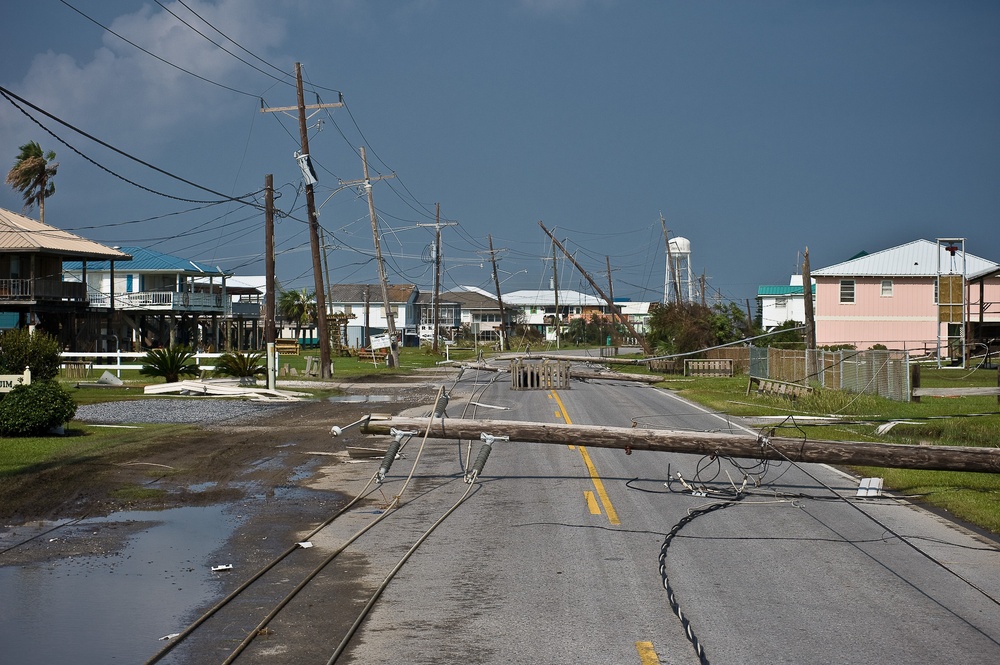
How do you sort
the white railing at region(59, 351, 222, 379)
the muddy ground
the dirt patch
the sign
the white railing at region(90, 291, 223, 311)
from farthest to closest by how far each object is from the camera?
the white railing at region(90, 291, 223, 311) < the white railing at region(59, 351, 222, 379) < the sign < the dirt patch < the muddy ground

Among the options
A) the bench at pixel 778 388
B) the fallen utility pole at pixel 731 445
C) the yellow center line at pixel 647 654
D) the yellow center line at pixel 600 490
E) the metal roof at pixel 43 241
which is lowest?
the yellow center line at pixel 647 654

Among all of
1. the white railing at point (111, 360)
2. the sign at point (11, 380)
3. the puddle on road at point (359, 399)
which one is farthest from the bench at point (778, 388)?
the white railing at point (111, 360)

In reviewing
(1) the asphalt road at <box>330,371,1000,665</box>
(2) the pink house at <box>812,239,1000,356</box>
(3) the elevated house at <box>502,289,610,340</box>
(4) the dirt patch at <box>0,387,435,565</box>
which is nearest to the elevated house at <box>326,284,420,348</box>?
(3) the elevated house at <box>502,289,610,340</box>

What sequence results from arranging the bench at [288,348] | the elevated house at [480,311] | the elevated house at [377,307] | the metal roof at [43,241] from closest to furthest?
the metal roof at [43,241]
the bench at [288,348]
the elevated house at [377,307]
the elevated house at [480,311]

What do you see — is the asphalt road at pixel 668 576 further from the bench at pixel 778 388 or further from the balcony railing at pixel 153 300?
the balcony railing at pixel 153 300

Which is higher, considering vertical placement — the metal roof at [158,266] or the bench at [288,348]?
the metal roof at [158,266]

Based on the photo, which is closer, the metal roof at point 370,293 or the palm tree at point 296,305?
the palm tree at point 296,305

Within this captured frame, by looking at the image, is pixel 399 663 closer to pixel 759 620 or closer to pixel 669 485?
pixel 759 620

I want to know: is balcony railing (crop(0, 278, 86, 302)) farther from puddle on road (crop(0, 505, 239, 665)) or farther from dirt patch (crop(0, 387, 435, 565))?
puddle on road (crop(0, 505, 239, 665))

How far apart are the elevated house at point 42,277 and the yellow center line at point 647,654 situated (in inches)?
1922

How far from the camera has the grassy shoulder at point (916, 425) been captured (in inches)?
513

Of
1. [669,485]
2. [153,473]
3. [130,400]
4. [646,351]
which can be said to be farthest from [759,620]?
[646,351]

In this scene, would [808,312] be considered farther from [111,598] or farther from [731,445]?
[111,598]

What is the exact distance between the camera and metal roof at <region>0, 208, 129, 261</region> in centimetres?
5047
